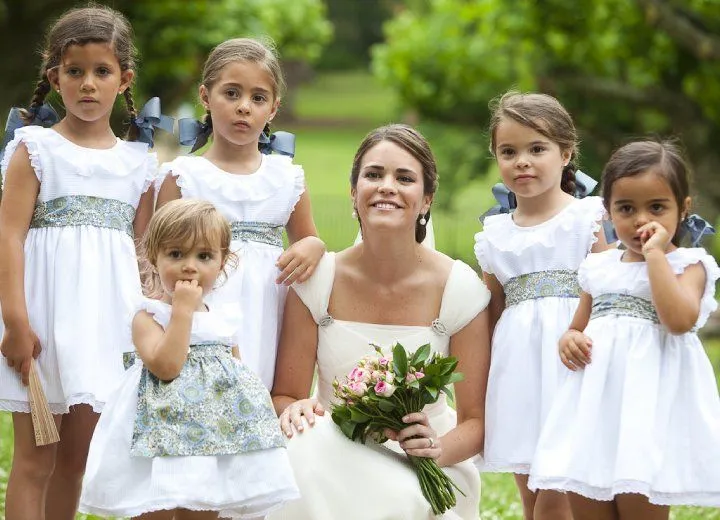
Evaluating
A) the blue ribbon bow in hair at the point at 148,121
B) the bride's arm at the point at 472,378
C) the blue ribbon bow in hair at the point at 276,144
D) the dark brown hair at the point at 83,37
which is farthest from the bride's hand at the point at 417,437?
the dark brown hair at the point at 83,37

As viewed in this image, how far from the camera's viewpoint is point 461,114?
31391mm

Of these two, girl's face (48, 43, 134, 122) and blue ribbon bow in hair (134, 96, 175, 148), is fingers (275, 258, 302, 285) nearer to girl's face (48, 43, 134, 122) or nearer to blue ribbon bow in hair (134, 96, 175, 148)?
blue ribbon bow in hair (134, 96, 175, 148)

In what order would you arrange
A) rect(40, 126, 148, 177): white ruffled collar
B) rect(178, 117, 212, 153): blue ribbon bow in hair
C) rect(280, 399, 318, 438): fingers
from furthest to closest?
rect(178, 117, 212, 153): blue ribbon bow in hair → rect(40, 126, 148, 177): white ruffled collar → rect(280, 399, 318, 438): fingers

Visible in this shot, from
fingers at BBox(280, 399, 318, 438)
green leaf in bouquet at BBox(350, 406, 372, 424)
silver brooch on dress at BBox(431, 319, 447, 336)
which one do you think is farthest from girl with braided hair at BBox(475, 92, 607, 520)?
fingers at BBox(280, 399, 318, 438)

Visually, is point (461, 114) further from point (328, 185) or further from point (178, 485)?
point (178, 485)

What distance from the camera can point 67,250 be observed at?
18.2ft

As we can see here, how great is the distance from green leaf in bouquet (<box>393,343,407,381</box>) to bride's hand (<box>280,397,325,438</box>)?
0.48 m

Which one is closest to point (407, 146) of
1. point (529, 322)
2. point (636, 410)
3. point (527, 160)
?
point (527, 160)

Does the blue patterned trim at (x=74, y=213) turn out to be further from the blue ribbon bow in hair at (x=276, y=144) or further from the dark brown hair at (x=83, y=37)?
the blue ribbon bow in hair at (x=276, y=144)

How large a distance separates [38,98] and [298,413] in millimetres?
1931

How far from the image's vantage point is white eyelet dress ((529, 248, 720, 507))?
15.4 ft

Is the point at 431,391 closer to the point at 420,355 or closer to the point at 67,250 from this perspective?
the point at 420,355

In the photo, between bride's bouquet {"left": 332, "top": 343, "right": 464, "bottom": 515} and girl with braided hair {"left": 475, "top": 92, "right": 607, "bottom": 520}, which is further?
girl with braided hair {"left": 475, "top": 92, "right": 607, "bottom": 520}

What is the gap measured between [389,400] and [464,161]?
26478 mm
